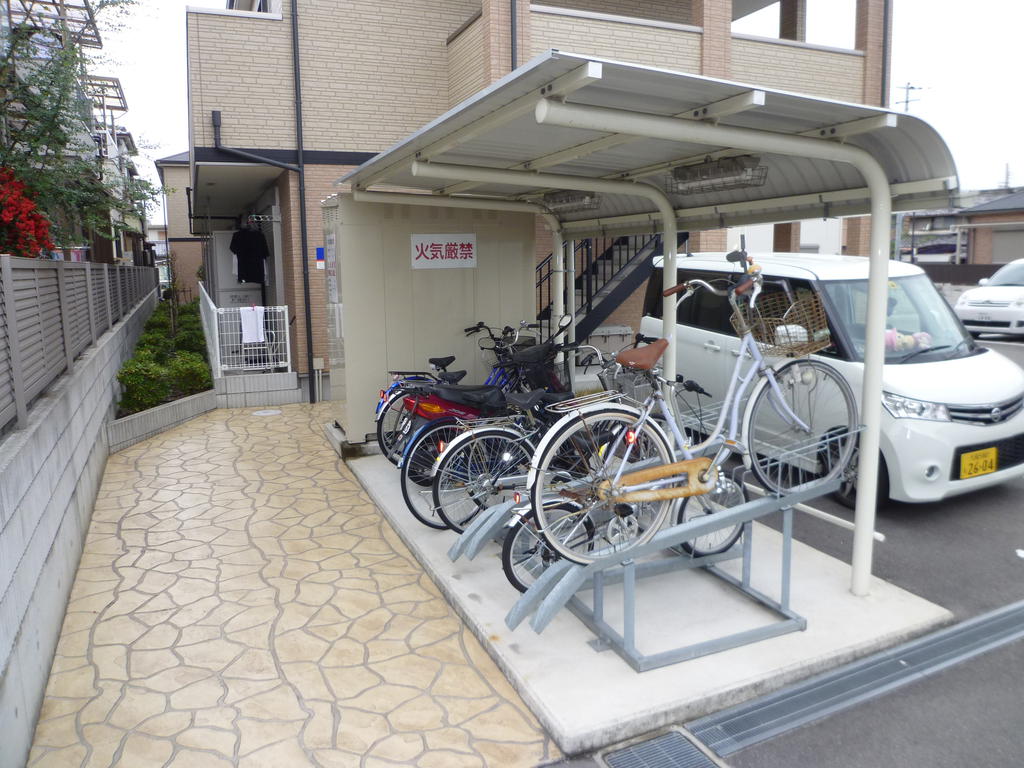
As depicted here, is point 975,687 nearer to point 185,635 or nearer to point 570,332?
point 185,635

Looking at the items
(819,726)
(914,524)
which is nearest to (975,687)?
(819,726)

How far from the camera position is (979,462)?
533 centimetres

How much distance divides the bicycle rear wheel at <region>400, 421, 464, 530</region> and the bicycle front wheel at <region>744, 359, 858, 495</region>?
2.10 m

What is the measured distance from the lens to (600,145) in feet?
13.5

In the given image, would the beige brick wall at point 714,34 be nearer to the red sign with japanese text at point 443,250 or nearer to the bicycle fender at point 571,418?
the red sign with japanese text at point 443,250

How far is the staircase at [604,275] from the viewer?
1032 centimetres

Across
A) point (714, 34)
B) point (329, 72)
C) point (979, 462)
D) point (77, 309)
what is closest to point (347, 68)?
point (329, 72)

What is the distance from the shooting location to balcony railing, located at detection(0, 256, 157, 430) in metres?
3.60

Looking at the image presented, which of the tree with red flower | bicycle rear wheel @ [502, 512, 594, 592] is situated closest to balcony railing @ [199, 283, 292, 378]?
the tree with red flower

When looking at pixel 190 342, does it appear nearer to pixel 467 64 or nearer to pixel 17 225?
pixel 467 64

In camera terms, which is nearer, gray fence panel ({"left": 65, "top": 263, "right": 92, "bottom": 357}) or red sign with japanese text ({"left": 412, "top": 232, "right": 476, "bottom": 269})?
gray fence panel ({"left": 65, "top": 263, "right": 92, "bottom": 357})

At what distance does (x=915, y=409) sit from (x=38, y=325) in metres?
5.75

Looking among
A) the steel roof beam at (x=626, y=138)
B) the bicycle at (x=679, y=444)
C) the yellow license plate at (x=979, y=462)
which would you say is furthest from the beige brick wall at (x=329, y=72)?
the yellow license plate at (x=979, y=462)

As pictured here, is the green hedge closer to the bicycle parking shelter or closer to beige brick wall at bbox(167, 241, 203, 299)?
the bicycle parking shelter
